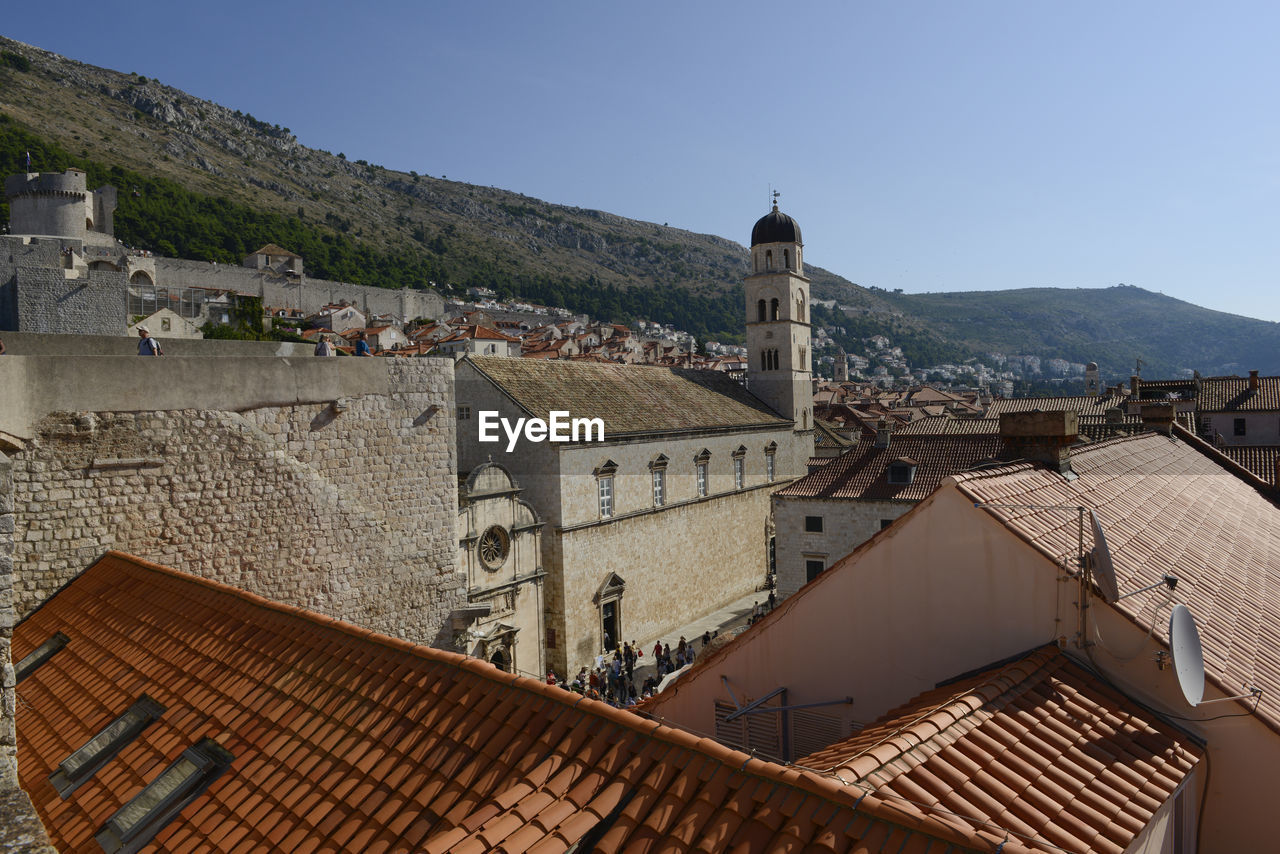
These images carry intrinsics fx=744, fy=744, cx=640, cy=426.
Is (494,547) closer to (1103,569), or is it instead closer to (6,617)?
(6,617)

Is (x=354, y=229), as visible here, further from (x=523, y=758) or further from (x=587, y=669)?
(x=523, y=758)

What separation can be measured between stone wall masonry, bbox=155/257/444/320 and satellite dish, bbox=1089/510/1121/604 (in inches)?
3254

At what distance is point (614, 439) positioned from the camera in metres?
24.2

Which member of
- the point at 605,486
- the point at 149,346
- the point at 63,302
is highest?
the point at 63,302

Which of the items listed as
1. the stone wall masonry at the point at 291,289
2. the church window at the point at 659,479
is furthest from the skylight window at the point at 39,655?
the stone wall masonry at the point at 291,289

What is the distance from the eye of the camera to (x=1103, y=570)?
4.88 m

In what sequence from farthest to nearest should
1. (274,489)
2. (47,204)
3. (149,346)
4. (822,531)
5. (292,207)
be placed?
(292,207) < (47,204) < (822,531) < (149,346) < (274,489)

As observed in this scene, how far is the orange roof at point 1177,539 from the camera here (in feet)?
17.0

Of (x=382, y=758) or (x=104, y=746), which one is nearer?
(x=382, y=758)

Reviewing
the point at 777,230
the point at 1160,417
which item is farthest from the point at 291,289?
the point at 1160,417

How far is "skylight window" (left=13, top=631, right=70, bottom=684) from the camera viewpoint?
6.34 m

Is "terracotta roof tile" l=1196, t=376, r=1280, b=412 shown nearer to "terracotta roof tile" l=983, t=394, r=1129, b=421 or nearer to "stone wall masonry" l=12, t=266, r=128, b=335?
"terracotta roof tile" l=983, t=394, r=1129, b=421
